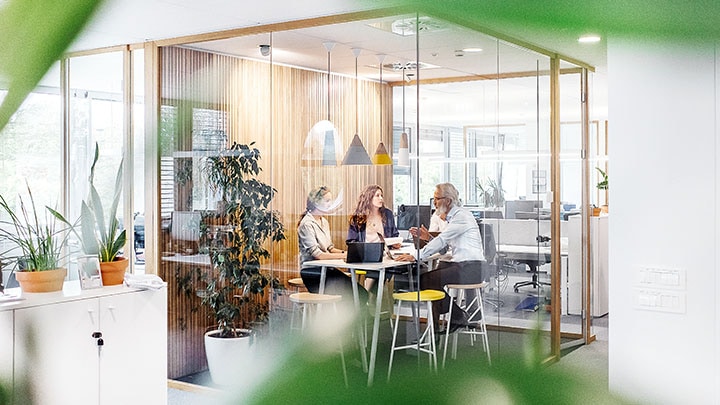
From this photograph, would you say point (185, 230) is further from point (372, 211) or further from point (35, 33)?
point (35, 33)

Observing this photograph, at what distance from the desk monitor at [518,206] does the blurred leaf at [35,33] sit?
2430 millimetres

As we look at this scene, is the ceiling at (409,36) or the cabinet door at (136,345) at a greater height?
the ceiling at (409,36)

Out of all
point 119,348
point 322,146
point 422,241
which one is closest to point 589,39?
point 422,241

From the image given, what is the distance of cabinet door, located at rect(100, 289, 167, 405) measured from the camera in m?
2.26

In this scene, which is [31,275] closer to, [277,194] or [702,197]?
[277,194]

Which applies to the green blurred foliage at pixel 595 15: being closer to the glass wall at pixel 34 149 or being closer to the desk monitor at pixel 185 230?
the glass wall at pixel 34 149

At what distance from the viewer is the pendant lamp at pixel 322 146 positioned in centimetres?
270

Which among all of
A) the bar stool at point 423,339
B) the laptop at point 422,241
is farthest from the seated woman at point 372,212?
the bar stool at point 423,339

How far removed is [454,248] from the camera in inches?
63.2

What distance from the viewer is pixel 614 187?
11cm

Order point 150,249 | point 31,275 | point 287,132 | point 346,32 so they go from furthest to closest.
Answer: point 150,249, point 287,132, point 31,275, point 346,32

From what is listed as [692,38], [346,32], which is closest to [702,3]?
[692,38]

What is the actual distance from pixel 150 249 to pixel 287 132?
881 millimetres

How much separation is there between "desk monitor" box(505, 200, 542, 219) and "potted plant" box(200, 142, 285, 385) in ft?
2.81
